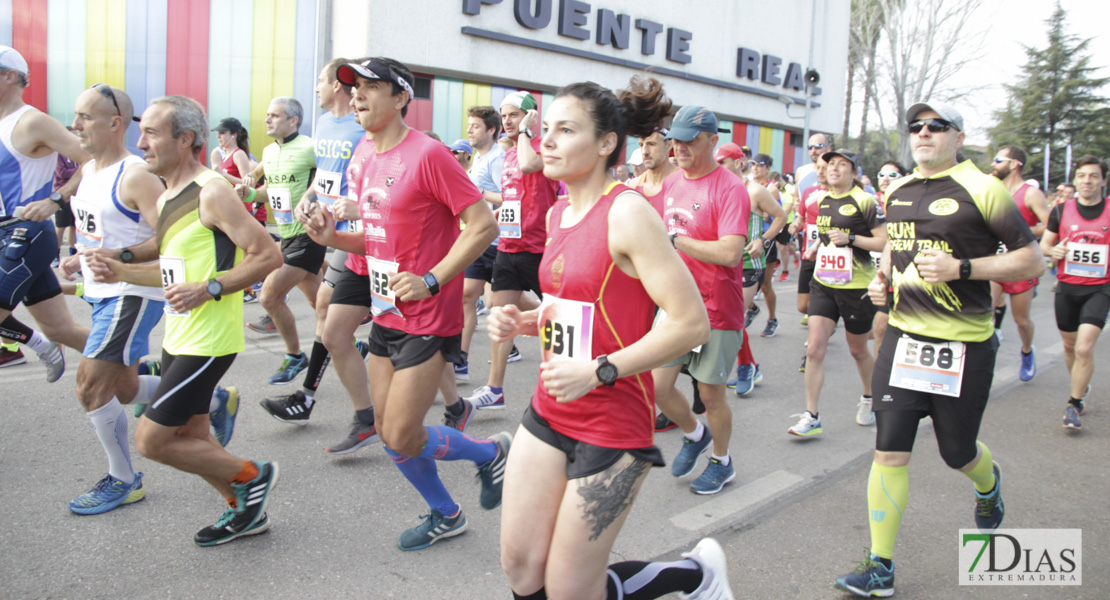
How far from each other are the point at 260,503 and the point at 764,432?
11.3ft

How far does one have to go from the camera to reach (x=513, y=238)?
596 cm

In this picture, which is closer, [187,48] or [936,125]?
[936,125]

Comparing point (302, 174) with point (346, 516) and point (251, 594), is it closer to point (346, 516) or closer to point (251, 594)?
point (346, 516)

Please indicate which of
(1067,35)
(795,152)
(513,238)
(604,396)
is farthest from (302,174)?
(1067,35)

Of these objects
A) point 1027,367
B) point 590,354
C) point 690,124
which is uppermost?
point 690,124

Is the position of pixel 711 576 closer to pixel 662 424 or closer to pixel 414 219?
pixel 414 219

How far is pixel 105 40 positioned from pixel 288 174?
12259 millimetres

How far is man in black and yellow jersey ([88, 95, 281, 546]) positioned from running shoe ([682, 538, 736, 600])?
1.98 meters

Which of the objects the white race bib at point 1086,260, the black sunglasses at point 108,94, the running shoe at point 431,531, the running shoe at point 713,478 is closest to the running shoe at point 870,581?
the running shoe at point 713,478

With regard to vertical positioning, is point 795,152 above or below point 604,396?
above

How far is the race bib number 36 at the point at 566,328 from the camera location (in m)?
2.29

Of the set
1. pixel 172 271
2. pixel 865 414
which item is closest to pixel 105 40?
pixel 172 271

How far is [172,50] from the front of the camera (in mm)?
15789

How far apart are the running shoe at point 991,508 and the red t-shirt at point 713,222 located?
58.5 inches
